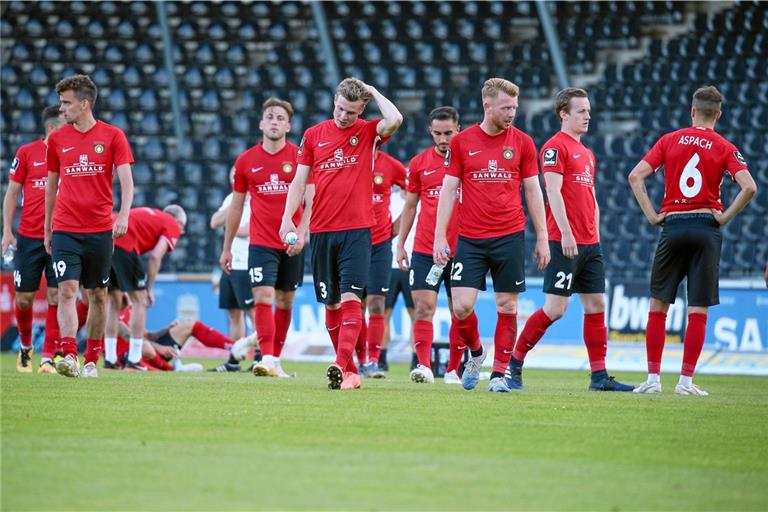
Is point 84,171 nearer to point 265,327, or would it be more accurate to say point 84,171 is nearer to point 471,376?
point 265,327

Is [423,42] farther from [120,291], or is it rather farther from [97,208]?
[97,208]

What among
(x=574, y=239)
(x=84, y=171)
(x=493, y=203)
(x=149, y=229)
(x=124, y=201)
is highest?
(x=84, y=171)

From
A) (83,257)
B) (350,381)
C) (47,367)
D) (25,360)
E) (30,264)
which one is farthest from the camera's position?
(25,360)

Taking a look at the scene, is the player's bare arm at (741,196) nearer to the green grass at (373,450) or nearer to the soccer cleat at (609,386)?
the green grass at (373,450)

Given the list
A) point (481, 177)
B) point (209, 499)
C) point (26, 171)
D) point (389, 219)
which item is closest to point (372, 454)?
point (209, 499)

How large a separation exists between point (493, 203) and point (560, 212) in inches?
28.1

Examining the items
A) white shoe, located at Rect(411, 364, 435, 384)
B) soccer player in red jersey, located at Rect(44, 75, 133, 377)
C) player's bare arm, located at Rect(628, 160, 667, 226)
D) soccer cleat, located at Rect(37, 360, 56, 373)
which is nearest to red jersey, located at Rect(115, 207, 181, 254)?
soccer cleat, located at Rect(37, 360, 56, 373)

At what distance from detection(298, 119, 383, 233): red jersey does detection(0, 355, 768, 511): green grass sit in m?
1.42

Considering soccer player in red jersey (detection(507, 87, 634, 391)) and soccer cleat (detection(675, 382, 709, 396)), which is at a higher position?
soccer player in red jersey (detection(507, 87, 634, 391))

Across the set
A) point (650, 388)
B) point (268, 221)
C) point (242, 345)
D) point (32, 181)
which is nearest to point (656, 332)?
point (650, 388)

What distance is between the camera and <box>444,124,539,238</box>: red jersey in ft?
33.6

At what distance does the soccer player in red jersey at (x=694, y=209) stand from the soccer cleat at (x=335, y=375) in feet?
8.98

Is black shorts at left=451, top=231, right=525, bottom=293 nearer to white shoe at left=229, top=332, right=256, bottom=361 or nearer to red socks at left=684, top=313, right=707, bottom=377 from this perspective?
red socks at left=684, top=313, right=707, bottom=377

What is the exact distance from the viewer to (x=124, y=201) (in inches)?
434
